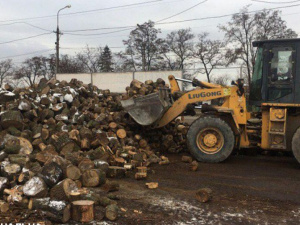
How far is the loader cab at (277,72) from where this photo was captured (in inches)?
286

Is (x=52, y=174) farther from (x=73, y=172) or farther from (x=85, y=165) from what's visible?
(x=85, y=165)

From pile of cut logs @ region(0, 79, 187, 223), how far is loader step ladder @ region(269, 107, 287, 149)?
98.8 inches

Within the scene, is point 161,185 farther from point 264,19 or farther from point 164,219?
point 264,19

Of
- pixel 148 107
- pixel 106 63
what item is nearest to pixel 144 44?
pixel 106 63

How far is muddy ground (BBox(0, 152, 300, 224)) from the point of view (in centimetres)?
445

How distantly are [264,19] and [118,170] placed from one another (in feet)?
96.5

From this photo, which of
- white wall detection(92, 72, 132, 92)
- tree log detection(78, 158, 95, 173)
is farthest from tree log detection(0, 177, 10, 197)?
white wall detection(92, 72, 132, 92)

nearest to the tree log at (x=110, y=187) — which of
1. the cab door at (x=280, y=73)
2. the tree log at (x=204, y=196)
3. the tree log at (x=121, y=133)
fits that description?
the tree log at (x=204, y=196)

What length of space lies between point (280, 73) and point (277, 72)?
0.07 metres

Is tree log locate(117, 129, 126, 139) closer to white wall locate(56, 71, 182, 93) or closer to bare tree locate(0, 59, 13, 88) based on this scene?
white wall locate(56, 71, 182, 93)

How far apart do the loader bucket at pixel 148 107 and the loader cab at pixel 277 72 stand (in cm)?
229

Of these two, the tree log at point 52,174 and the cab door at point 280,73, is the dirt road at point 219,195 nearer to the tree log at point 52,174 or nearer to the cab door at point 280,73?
the tree log at point 52,174

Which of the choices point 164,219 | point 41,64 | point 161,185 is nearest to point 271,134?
point 161,185

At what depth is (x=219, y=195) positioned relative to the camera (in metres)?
5.43
